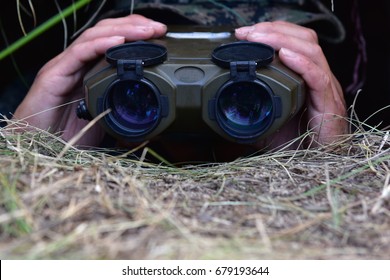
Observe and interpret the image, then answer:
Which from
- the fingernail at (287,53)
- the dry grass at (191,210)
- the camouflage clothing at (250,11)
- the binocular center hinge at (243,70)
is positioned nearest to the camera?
the dry grass at (191,210)

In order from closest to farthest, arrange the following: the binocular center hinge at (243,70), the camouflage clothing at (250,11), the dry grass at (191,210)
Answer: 1. the dry grass at (191,210)
2. the binocular center hinge at (243,70)
3. the camouflage clothing at (250,11)

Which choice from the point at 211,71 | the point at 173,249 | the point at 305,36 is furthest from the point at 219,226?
the point at 305,36

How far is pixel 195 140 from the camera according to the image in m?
1.48

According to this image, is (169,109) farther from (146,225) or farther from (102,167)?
(146,225)

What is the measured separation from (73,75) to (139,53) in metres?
0.29

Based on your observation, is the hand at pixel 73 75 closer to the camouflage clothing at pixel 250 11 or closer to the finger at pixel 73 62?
the finger at pixel 73 62

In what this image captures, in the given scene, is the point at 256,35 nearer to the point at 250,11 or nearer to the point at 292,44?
the point at 292,44

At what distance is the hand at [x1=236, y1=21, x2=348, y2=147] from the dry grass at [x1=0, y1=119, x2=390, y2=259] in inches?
8.6

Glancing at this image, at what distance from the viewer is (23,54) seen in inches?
Answer: 88.4

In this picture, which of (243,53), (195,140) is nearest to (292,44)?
(243,53)

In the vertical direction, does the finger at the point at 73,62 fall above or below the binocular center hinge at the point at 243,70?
below

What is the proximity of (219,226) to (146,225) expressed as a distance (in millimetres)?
109

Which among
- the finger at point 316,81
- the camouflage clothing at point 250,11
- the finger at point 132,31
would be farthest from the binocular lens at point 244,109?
the camouflage clothing at point 250,11

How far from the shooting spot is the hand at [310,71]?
4.70ft
